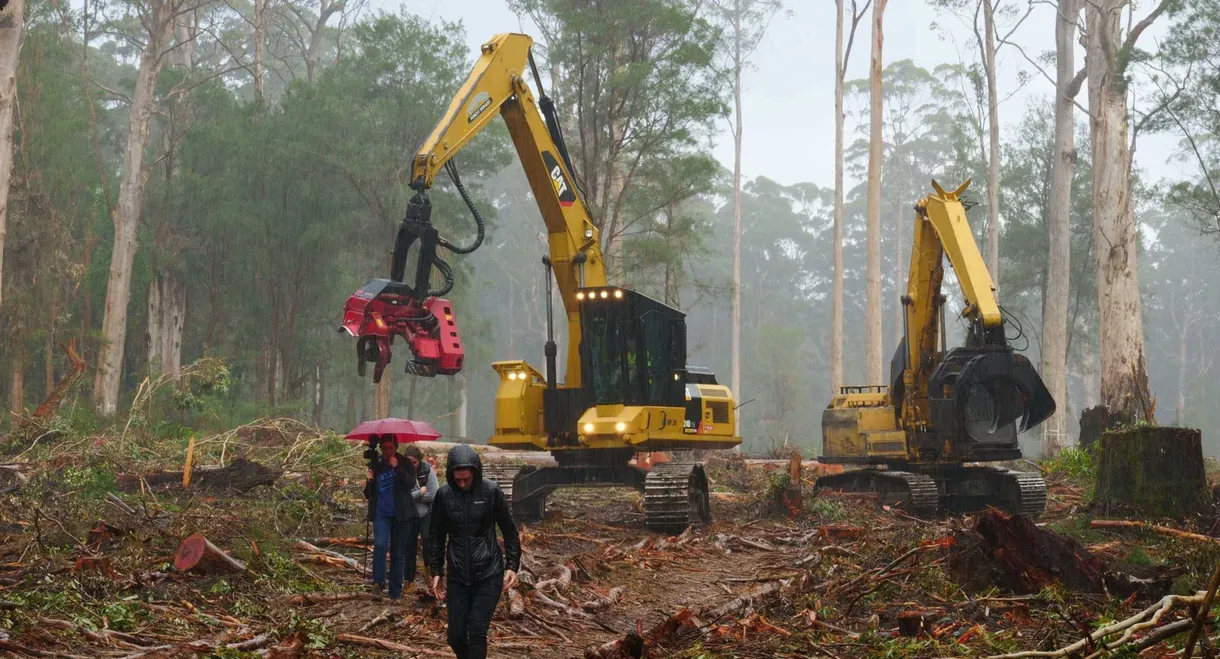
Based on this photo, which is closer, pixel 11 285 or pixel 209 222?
pixel 11 285

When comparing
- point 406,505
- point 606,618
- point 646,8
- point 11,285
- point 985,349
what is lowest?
point 606,618

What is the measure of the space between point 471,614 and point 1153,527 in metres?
7.54

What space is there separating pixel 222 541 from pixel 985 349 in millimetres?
10426

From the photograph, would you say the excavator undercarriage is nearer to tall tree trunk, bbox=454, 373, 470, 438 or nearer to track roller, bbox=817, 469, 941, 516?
track roller, bbox=817, 469, 941, 516

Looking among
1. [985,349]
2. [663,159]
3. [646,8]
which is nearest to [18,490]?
[985,349]

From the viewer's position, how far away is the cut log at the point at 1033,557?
8.61m

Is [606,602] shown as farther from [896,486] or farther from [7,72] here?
[7,72]

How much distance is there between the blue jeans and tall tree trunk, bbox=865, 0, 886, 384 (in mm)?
25097

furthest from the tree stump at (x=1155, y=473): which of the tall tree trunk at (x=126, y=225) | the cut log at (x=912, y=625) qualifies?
the tall tree trunk at (x=126, y=225)

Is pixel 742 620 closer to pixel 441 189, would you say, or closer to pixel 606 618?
pixel 606 618

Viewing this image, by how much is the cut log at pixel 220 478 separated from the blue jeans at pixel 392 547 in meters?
6.51

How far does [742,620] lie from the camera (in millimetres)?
8391

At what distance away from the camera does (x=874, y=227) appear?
35.9m

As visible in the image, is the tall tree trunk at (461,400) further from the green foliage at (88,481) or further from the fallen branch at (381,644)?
the fallen branch at (381,644)
